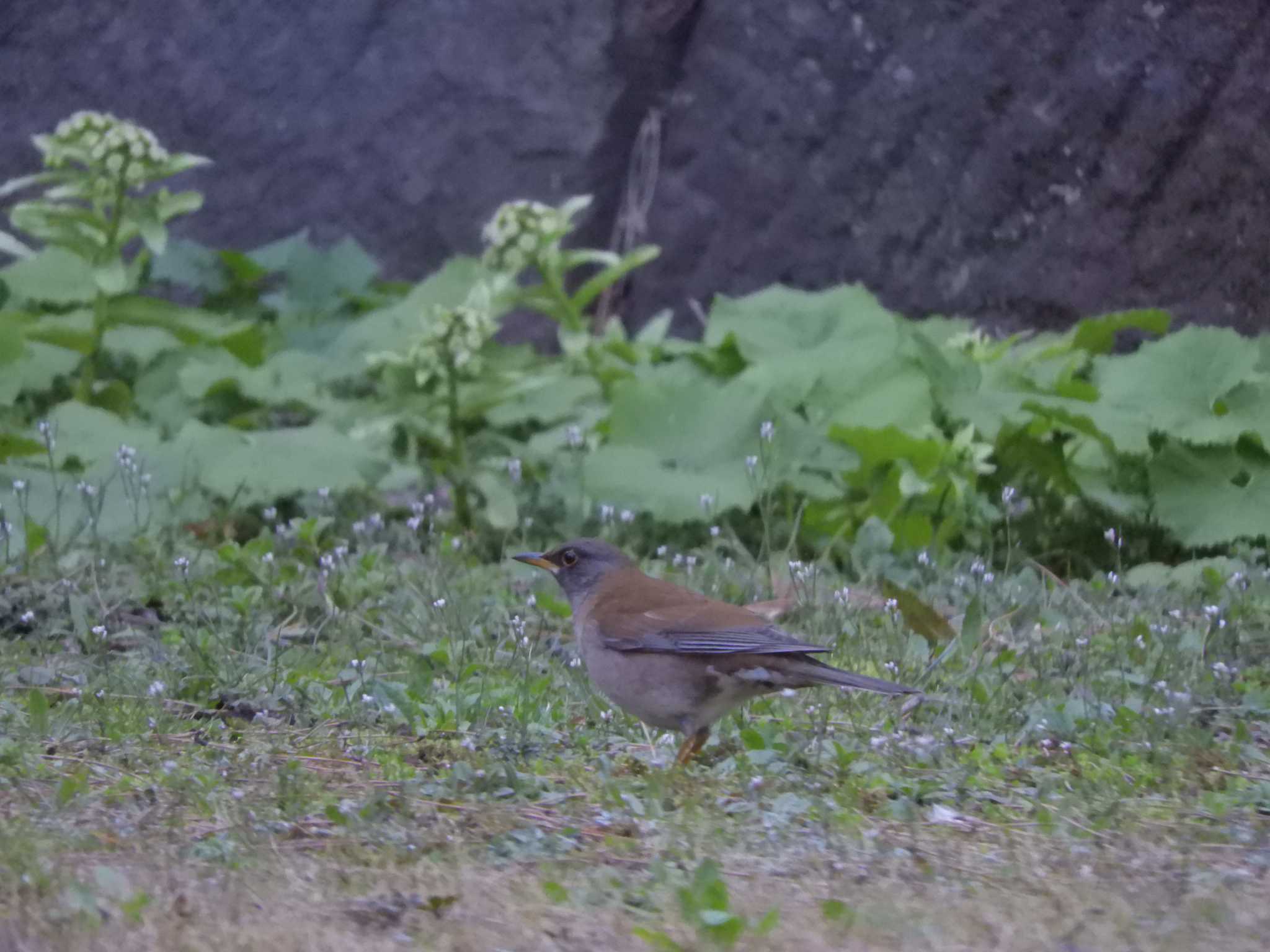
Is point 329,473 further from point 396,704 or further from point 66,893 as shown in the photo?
point 66,893

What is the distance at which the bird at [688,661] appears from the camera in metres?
4.27

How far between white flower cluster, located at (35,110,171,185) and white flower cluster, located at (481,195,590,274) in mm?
1570

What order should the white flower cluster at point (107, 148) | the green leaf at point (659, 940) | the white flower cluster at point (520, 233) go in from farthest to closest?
1. the white flower cluster at point (520, 233)
2. the white flower cluster at point (107, 148)
3. the green leaf at point (659, 940)

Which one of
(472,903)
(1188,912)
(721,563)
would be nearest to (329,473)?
(721,563)

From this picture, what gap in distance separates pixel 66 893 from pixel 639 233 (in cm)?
738

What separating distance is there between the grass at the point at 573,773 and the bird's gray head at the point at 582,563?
0.71 feet

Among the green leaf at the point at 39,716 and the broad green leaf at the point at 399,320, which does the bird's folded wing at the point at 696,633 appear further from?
the broad green leaf at the point at 399,320

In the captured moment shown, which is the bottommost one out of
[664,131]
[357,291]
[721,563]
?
[721,563]

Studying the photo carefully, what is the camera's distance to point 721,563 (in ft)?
21.5

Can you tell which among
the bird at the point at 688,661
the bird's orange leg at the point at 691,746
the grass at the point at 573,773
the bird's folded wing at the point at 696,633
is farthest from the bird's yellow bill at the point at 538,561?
the bird's orange leg at the point at 691,746

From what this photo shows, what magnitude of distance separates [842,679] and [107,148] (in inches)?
195

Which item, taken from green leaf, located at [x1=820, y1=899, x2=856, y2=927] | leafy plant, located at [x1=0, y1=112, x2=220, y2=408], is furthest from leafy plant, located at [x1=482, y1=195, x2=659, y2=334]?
green leaf, located at [x1=820, y1=899, x2=856, y2=927]

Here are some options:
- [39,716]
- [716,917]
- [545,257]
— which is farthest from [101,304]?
[716,917]

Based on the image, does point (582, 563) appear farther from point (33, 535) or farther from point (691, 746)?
point (33, 535)
